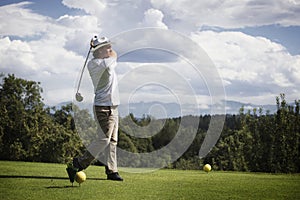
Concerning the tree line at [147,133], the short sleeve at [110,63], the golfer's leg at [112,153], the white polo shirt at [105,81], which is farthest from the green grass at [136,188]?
the tree line at [147,133]

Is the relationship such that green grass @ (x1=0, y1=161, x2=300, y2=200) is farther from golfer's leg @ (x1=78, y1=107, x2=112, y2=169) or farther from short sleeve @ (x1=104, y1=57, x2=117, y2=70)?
short sleeve @ (x1=104, y1=57, x2=117, y2=70)

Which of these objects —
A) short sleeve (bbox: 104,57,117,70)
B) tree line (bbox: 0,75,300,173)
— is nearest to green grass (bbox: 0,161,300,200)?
short sleeve (bbox: 104,57,117,70)

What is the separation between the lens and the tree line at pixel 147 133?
13016 mm

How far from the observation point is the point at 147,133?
14359mm

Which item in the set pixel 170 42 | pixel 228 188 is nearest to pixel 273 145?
pixel 170 42

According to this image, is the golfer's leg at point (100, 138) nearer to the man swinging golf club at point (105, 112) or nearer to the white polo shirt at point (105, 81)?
the man swinging golf club at point (105, 112)

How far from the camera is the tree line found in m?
13.0

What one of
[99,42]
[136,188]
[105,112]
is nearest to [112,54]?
[99,42]

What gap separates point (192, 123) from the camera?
1348cm

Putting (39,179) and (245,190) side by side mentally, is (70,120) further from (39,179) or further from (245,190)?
(245,190)

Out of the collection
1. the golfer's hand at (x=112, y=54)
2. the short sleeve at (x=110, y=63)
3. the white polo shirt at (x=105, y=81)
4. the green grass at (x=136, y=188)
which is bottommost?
the green grass at (x=136, y=188)

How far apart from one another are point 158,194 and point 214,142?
384 inches

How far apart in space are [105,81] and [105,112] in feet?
1.74

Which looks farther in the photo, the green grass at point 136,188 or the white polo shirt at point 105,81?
the white polo shirt at point 105,81
